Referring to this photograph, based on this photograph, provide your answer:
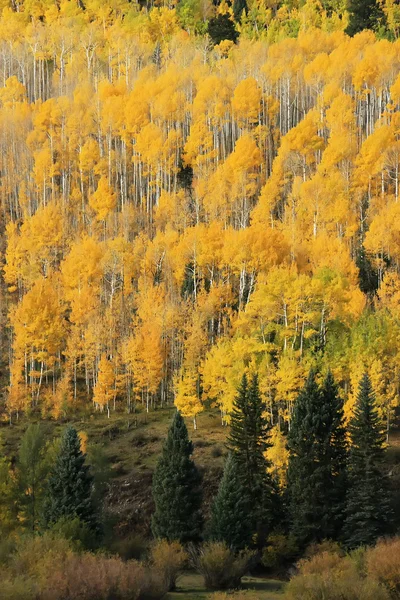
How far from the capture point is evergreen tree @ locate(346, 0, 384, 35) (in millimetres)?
115750

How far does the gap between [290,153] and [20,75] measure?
→ 147 feet

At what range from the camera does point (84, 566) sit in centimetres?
3077

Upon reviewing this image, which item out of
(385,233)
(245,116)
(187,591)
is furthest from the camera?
(245,116)

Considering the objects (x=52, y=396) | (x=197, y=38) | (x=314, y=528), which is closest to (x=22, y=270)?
(x=52, y=396)

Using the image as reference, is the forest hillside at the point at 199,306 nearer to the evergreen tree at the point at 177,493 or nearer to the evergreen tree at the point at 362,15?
the evergreen tree at the point at 177,493

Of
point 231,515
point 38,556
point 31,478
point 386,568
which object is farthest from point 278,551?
point 38,556

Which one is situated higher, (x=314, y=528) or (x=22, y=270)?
(x=22, y=270)

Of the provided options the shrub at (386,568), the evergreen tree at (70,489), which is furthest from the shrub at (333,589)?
the evergreen tree at (70,489)

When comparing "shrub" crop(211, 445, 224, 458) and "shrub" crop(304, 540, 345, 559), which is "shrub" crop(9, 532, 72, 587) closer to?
"shrub" crop(304, 540, 345, 559)

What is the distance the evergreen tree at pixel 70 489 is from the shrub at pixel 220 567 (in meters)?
6.19

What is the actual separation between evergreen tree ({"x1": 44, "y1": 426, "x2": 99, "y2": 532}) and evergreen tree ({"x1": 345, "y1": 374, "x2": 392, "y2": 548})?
13.0 metres

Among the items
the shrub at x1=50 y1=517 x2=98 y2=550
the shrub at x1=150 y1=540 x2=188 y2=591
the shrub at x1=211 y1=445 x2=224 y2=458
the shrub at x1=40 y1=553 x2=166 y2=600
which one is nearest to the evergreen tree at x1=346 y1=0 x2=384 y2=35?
the shrub at x1=211 y1=445 x2=224 y2=458

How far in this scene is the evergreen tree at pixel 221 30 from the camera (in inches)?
4754

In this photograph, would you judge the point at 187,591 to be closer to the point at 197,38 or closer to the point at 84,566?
the point at 84,566
